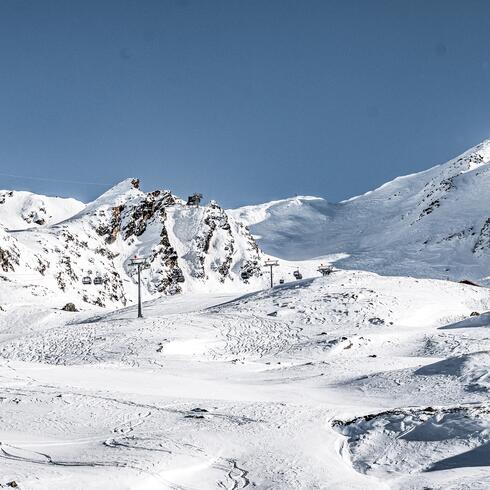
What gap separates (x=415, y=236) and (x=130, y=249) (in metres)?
57.4

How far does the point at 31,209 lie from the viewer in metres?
128

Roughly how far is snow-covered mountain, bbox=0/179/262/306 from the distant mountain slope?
171cm

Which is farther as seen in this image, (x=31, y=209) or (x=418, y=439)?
(x=31, y=209)

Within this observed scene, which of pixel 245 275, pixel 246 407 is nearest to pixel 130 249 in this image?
pixel 245 275

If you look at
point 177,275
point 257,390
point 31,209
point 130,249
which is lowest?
point 257,390

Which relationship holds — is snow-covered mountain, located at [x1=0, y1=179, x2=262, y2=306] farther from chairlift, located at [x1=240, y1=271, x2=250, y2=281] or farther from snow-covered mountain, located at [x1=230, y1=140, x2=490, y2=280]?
snow-covered mountain, located at [x1=230, y1=140, x2=490, y2=280]

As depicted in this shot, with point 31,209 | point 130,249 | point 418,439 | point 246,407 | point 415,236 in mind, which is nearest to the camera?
point 418,439

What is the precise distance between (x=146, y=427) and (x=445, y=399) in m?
6.87

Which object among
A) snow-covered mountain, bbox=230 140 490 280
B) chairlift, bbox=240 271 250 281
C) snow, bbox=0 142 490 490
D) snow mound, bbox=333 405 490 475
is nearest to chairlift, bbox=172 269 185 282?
chairlift, bbox=240 271 250 281

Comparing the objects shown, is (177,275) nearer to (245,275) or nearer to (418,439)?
(245,275)

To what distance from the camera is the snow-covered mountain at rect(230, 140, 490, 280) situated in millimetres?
110375

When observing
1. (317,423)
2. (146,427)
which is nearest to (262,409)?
(317,423)

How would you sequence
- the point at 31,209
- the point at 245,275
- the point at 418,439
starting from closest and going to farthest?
the point at 418,439 < the point at 245,275 < the point at 31,209

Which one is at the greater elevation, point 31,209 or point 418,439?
point 31,209
